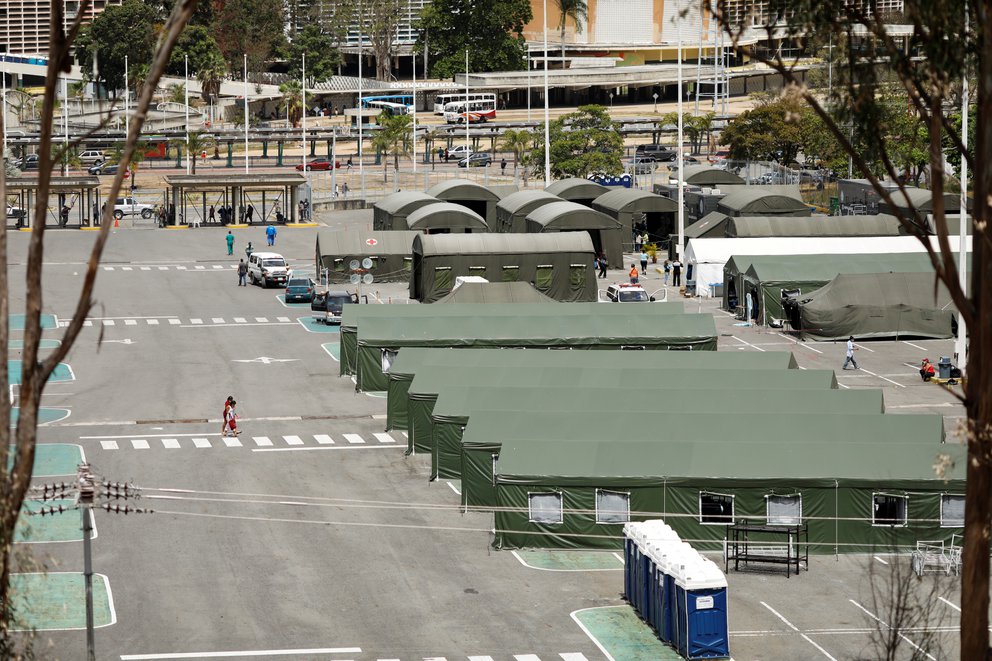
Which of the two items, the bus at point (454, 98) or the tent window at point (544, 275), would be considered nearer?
the tent window at point (544, 275)

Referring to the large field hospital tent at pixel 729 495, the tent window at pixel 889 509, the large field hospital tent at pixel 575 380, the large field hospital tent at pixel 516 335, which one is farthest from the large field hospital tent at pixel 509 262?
the tent window at pixel 889 509

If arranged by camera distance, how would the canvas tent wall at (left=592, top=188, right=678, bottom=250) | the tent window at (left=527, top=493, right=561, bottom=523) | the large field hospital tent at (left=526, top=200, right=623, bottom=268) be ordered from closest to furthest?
the tent window at (left=527, top=493, right=561, bottom=523), the large field hospital tent at (left=526, top=200, right=623, bottom=268), the canvas tent wall at (left=592, top=188, right=678, bottom=250)

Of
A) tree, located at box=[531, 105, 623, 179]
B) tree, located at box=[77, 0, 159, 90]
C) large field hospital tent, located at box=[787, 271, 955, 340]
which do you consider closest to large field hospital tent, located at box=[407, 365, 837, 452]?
large field hospital tent, located at box=[787, 271, 955, 340]

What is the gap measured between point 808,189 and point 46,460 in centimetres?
8582

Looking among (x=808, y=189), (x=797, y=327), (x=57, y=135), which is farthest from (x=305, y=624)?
(x=57, y=135)

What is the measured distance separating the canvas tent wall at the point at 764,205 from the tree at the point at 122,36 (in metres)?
97.4

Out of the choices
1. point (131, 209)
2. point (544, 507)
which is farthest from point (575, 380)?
point (131, 209)

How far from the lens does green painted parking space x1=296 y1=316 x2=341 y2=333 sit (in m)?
71.0

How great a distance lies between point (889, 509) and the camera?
37.7m

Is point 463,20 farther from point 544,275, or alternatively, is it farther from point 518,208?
point 544,275

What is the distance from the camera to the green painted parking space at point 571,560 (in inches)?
1441

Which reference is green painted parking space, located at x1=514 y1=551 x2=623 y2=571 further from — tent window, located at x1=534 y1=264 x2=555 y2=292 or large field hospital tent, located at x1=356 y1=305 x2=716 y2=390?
tent window, located at x1=534 y1=264 x2=555 y2=292

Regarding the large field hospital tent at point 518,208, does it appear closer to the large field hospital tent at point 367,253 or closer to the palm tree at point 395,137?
the large field hospital tent at point 367,253

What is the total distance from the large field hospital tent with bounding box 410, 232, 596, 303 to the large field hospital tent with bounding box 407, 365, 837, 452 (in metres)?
29.4
